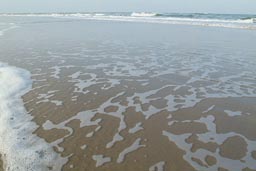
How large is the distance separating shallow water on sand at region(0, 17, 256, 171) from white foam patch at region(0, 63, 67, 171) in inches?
6.7

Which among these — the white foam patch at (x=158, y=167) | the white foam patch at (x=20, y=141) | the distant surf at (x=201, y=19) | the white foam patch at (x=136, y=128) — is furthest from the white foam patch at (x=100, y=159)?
the distant surf at (x=201, y=19)

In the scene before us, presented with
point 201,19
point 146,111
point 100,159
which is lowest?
point 201,19

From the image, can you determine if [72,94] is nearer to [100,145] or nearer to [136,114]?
[136,114]

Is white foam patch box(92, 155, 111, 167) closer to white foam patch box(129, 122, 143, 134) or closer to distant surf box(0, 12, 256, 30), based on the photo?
white foam patch box(129, 122, 143, 134)

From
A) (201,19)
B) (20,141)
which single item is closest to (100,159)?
(20,141)

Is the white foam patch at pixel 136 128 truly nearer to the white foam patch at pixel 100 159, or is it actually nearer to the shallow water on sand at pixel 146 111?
the shallow water on sand at pixel 146 111

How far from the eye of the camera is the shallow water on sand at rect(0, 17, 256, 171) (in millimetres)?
5078

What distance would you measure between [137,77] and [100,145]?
4.96 m

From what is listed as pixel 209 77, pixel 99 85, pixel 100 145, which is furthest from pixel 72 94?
pixel 209 77

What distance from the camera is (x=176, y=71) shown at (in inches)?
436

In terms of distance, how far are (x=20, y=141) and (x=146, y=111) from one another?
2834 millimetres

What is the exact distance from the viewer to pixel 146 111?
7109mm

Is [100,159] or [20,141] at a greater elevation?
[100,159]

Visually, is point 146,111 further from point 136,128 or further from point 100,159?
point 100,159
